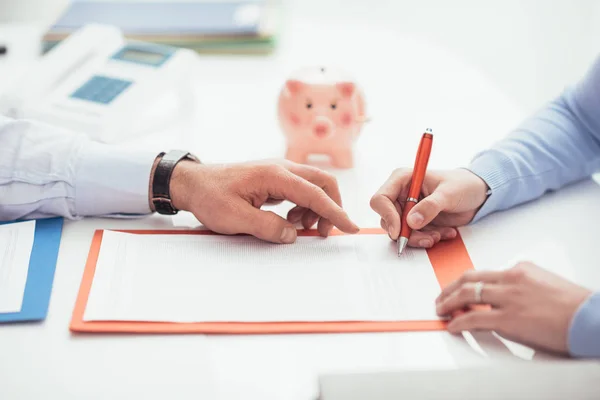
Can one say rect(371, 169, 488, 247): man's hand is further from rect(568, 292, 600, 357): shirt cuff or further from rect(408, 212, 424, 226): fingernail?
rect(568, 292, 600, 357): shirt cuff

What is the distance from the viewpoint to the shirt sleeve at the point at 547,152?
1.04 metres

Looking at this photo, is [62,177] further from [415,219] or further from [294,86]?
[415,219]

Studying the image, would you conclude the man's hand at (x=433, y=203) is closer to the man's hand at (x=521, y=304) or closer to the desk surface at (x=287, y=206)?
the desk surface at (x=287, y=206)

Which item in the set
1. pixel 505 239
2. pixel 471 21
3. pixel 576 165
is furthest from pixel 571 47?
pixel 505 239

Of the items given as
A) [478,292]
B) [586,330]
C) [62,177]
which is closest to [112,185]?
[62,177]

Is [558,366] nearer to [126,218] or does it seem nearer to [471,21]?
[126,218]

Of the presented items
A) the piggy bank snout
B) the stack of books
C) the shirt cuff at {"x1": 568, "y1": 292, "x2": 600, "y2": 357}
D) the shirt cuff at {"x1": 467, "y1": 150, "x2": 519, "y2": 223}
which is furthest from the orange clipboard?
the stack of books

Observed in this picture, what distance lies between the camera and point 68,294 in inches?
33.5

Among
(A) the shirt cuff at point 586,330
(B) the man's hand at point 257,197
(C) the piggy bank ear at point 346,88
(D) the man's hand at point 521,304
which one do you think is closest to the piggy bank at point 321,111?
(C) the piggy bank ear at point 346,88

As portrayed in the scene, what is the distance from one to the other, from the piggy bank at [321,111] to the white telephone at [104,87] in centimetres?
28

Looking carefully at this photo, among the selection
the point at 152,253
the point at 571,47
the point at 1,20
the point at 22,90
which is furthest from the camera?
the point at 571,47

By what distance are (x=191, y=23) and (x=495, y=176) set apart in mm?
890

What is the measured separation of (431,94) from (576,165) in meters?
0.40

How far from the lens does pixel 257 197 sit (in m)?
0.99
